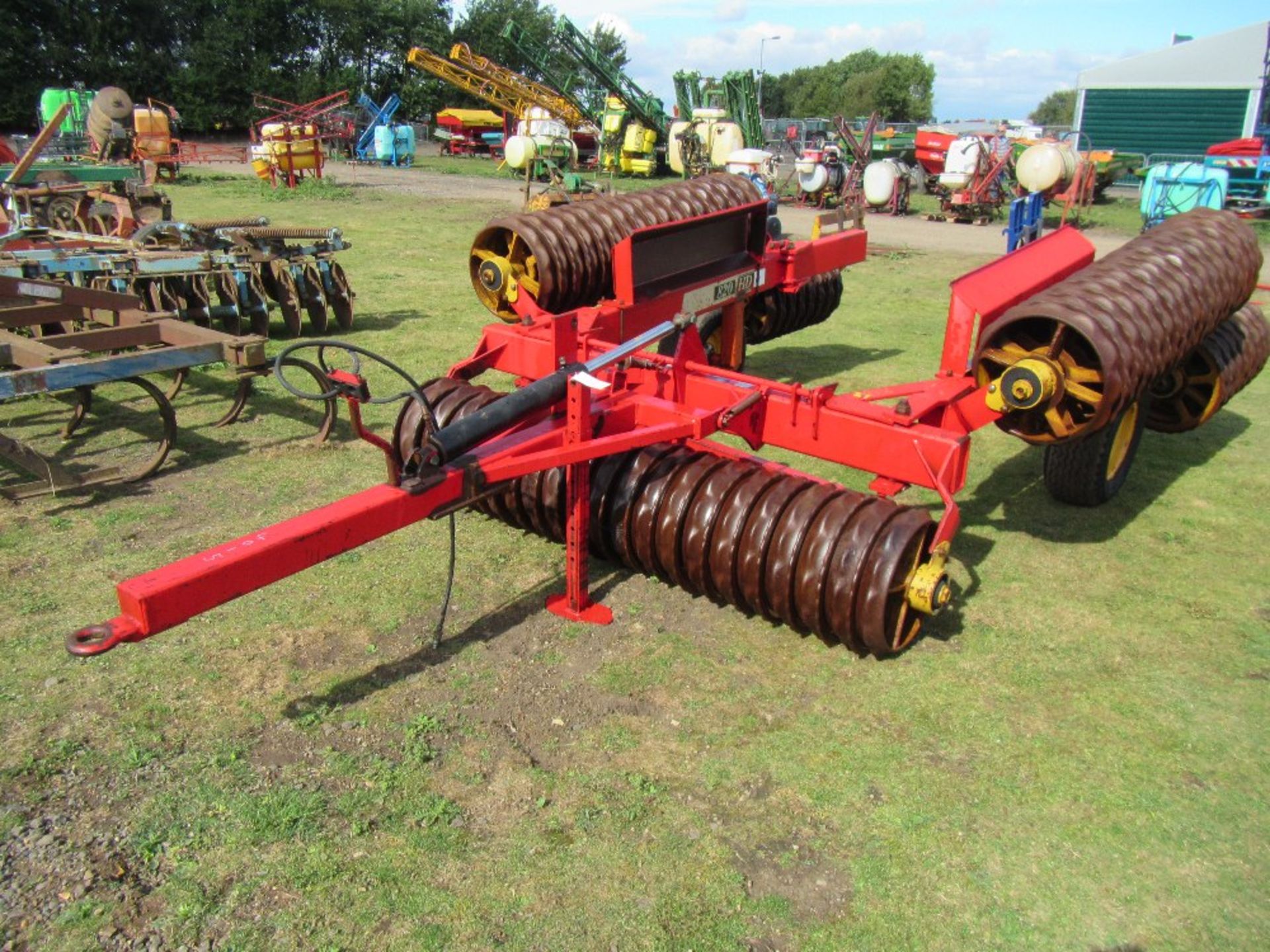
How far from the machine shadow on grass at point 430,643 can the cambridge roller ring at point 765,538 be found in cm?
22

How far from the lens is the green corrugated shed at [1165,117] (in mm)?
30641

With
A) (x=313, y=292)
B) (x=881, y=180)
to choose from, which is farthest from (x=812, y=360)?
(x=881, y=180)

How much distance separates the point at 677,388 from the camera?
14.6 ft

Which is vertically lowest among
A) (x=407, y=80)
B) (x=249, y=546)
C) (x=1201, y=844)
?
(x=1201, y=844)

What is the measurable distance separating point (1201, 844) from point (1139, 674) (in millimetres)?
975

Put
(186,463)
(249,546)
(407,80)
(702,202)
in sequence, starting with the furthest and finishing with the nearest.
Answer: (407,80), (702,202), (186,463), (249,546)

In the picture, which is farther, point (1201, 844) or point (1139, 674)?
point (1139, 674)

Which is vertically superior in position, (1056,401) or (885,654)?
(1056,401)

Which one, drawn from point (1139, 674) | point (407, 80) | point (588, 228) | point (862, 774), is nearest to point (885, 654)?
point (862, 774)

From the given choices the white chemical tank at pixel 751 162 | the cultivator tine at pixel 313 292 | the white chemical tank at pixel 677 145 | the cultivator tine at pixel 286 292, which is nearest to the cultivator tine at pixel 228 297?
the cultivator tine at pixel 286 292

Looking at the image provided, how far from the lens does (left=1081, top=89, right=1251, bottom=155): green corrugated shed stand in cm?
3064

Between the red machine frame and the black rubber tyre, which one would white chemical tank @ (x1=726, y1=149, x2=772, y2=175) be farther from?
the black rubber tyre

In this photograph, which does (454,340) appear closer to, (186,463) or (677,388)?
(186,463)

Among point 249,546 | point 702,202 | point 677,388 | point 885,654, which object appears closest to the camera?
point 249,546
